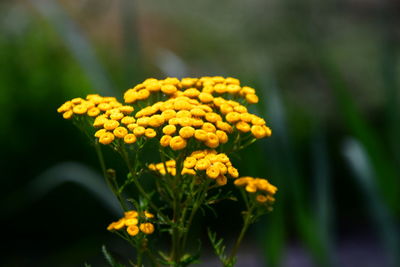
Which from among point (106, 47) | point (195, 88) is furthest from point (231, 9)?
point (195, 88)

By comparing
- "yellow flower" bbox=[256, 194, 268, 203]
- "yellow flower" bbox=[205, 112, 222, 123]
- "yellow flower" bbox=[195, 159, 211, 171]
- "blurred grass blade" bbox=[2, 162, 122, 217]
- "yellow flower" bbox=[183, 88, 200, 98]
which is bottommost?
"yellow flower" bbox=[256, 194, 268, 203]

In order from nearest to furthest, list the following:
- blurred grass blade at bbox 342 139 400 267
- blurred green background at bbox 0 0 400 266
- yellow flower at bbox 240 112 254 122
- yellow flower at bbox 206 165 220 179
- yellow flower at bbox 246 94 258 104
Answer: yellow flower at bbox 206 165 220 179, yellow flower at bbox 240 112 254 122, yellow flower at bbox 246 94 258 104, blurred grass blade at bbox 342 139 400 267, blurred green background at bbox 0 0 400 266

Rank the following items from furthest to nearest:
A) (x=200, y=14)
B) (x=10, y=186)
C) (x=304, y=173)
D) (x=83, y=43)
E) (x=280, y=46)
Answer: (x=200, y=14) < (x=280, y=46) < (x=304, y=173) < (x=10, y=186) < (x=83, y=43)

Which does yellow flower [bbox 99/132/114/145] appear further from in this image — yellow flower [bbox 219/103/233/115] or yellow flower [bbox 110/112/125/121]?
yellow flower [bbox 219/103/233/115]

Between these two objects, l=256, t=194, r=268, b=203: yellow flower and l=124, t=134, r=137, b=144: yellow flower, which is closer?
l=124, t=134, r=137, b=144: yellow flower

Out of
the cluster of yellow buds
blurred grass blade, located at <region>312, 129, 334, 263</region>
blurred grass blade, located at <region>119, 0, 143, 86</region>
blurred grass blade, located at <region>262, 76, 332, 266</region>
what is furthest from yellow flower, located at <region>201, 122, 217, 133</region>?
blurred grass blade, located at <region>119, 0, 143, 86</region>

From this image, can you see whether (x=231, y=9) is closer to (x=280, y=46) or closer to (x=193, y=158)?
(x=280, y=46)

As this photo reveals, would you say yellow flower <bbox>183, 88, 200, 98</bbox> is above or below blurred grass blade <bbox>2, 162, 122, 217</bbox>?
below
